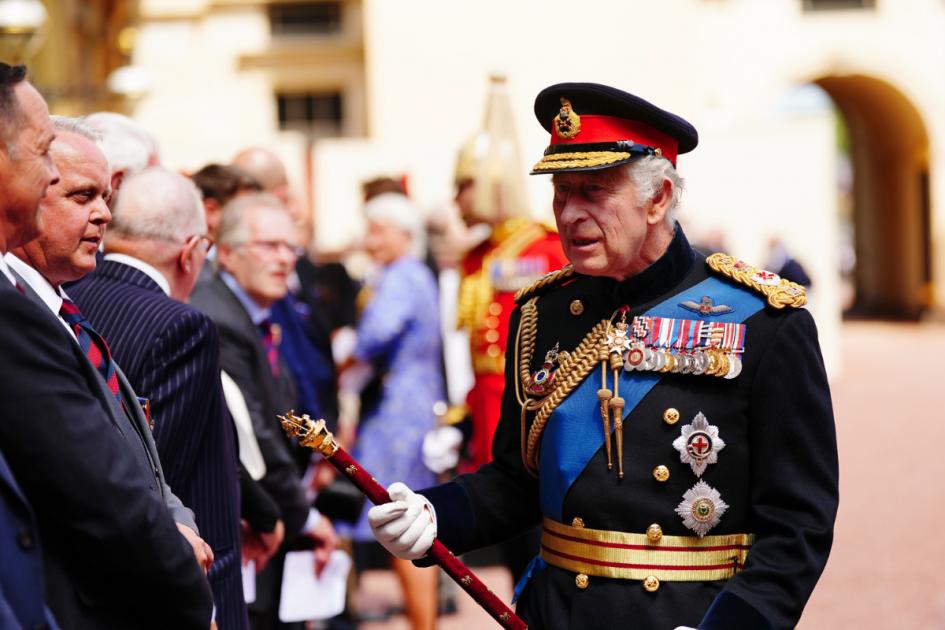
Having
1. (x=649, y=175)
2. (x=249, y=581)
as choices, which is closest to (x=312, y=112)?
(x=249, y=581)

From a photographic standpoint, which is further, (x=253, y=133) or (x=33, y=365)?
(x=253, y=133)

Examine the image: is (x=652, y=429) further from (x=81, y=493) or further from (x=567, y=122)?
(x=81, y=493)

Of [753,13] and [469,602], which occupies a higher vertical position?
[753,13]

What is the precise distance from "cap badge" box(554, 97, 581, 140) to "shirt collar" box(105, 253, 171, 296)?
3.90 feet

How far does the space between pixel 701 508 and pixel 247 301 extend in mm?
2401

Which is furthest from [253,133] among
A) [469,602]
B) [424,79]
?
[469,602]

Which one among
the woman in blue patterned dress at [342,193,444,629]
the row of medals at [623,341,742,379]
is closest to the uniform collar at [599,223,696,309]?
the row of medals at [623,341,742,379]

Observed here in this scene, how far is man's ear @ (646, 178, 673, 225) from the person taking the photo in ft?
10.0

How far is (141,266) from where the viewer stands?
3719mm

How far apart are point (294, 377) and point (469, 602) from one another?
2.23m

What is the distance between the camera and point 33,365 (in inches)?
90.5

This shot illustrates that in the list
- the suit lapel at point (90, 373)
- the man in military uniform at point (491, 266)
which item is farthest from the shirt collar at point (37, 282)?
the man in military uniform at point (491, 266)

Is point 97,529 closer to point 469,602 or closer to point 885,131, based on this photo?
point 469,602

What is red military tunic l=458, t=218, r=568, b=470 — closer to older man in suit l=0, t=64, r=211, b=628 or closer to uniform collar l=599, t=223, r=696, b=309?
uniform collar l=599, t=223, r=696, b=309
